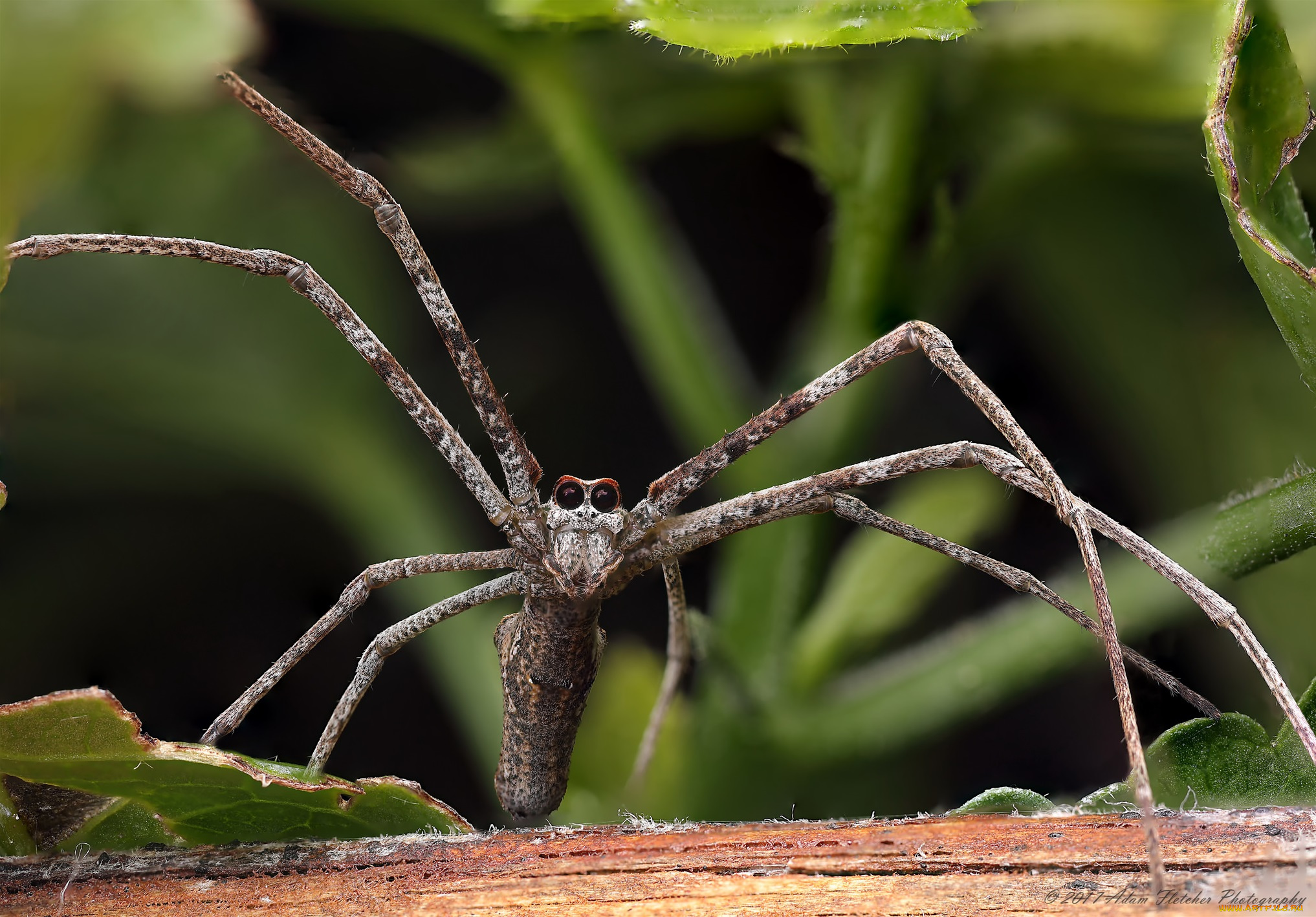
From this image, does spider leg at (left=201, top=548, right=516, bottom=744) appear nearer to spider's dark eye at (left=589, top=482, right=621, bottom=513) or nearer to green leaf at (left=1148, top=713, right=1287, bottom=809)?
spider's dark eye at (left=589, top=482, right=621, bottom=513)

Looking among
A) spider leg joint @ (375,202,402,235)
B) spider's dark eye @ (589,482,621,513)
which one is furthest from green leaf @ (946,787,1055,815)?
spider leg joint @ (375,202,402,235)

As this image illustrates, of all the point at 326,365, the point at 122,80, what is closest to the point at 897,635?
the point at 326,365

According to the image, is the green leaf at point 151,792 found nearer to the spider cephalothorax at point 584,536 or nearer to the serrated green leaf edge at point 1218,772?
the spider cephalothorax at point 584,536

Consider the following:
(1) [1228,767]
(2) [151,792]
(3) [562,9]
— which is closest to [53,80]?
(2) [151,792]

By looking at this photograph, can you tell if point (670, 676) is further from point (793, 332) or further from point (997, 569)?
point (793, 332)

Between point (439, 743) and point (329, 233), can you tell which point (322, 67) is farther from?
point (439, 743)

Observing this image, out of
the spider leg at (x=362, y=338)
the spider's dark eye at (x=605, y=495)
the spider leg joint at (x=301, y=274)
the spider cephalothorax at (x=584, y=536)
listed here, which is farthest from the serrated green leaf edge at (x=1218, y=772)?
the spider leg joint at (x=301, y=274)
